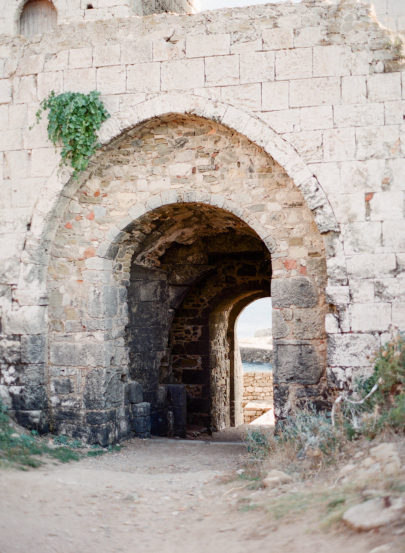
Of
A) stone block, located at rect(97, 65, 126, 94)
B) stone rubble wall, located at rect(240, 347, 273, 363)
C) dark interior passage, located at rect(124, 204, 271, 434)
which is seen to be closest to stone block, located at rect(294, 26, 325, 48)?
stone block, located at rect(97, 65, 126, 94)

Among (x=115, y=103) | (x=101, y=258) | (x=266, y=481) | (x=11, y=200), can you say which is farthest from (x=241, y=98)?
(x=266, y=481)

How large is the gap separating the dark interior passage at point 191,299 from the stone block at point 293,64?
1.65m

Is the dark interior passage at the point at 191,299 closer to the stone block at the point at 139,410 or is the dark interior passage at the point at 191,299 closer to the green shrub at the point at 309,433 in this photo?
the stone block at the point at 139,410

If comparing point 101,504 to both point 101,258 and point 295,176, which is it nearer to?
point 101,258

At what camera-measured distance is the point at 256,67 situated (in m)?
6.35

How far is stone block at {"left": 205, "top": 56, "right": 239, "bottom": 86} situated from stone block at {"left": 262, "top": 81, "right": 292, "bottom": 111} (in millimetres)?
321

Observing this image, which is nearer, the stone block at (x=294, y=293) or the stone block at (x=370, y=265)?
the stone block at (x=370, y=265)

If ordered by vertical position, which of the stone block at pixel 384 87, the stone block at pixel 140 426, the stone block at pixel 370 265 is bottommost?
the stone block at pixel 140 426

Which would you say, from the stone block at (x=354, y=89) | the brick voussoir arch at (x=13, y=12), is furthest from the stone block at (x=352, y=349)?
the brick voussoir arch at (x=13, y=12)

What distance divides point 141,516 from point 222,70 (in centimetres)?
421

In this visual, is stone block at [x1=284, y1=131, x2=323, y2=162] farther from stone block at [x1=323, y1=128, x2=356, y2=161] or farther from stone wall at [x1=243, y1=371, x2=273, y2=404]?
stone wall at [x1=243, y1=371, x2=273, y2=404]

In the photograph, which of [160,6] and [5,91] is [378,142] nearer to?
[5,91]

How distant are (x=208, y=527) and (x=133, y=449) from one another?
9.88 ft

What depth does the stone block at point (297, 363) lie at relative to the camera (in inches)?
243
